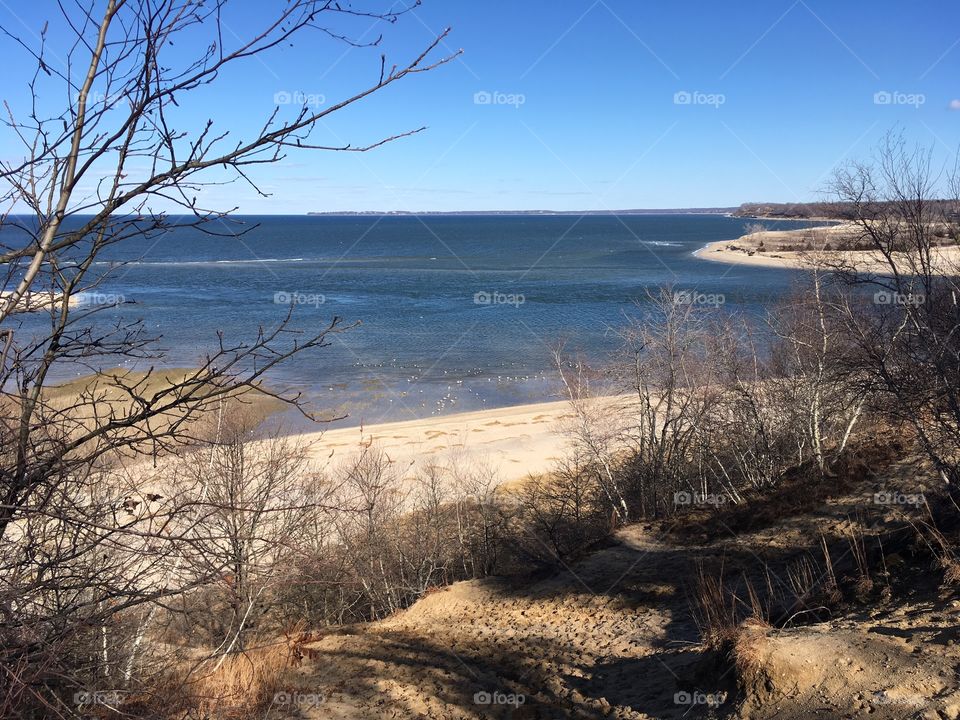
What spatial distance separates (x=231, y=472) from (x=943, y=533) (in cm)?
1317

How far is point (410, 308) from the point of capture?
200ft

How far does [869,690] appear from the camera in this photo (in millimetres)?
7531

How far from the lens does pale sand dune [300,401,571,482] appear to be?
2606cm

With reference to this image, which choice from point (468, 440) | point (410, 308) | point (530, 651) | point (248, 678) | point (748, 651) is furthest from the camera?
point (410, 308)

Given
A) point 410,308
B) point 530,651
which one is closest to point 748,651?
point 530,651

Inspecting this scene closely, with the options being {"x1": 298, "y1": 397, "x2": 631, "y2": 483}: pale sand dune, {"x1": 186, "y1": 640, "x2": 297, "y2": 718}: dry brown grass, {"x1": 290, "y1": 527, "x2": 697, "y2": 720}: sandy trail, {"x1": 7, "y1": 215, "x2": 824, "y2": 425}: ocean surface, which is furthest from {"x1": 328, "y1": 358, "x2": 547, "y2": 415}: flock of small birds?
{"x1": 186, "y1": 640, "x2": 297, "y2": 718}: dry brown grass

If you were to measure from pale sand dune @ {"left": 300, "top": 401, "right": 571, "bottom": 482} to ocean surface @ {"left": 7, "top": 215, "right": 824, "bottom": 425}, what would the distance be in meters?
1.99

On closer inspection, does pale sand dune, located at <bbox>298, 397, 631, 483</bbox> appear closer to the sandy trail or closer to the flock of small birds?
the flock of small birds

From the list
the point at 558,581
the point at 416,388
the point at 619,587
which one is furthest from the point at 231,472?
the point at 416,388

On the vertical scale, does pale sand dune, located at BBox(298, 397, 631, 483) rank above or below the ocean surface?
below

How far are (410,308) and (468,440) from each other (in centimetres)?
3336

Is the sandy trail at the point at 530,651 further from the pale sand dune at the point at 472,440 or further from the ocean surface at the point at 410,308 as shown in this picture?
the pale sand dune at the point at 472,440

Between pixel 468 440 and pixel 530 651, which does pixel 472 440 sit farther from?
pixel 530 651

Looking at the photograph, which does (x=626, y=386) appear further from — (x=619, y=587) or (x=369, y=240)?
(x=369, y=240)
